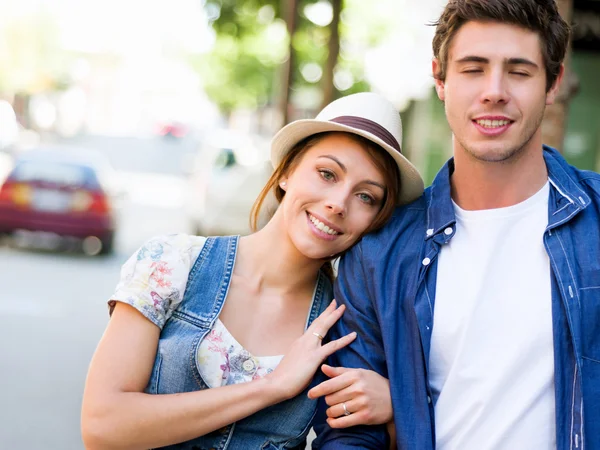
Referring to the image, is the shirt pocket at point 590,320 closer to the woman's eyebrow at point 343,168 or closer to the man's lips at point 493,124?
the man's lips at point 493,124

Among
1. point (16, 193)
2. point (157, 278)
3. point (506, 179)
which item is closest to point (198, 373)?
point (157, 278)

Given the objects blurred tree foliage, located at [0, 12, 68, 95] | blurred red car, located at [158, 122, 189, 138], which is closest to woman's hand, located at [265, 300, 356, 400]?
blurred tree foliage, located at [0, 12, 68, 95]

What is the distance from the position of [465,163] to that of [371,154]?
1.09 feet

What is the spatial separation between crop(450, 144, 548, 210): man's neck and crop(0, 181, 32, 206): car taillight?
12.6 meters

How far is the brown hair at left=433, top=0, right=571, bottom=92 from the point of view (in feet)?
9.04

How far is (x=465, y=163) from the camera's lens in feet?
9.54

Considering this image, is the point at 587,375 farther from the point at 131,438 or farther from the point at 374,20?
the point at 374,20

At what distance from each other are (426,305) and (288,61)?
12.0m

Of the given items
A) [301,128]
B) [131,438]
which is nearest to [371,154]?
[301,128]

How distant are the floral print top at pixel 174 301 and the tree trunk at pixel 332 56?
9.60 meters

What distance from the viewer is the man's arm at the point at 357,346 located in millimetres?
2848

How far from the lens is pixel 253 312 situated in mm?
2977

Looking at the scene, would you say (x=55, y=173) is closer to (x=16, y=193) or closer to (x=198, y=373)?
(x=16, y=193)

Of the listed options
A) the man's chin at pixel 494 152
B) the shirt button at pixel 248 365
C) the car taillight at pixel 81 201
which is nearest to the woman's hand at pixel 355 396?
the shirt button at pixel 248 365
